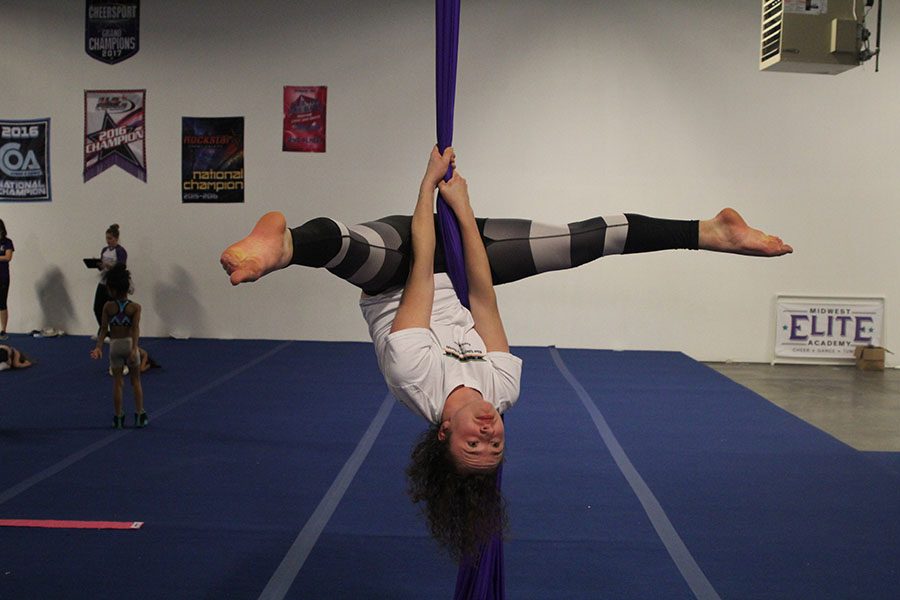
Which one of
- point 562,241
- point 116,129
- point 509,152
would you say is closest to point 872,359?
point 509,152

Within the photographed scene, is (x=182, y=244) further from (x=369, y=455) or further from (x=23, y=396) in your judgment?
(x=369, y=455)

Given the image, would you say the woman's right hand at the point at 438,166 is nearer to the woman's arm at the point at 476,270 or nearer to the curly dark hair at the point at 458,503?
the woman's arm at the point at 476,270

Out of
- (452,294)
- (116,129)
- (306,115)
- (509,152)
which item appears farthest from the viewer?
(116,129)

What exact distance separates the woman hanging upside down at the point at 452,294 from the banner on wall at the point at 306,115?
5.52 m

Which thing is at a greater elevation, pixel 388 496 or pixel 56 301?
pixel 56 301

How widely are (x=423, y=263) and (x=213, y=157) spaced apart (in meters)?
6.14

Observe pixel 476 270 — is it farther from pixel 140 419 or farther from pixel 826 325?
pixel 826 325

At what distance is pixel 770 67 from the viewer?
18.6ft

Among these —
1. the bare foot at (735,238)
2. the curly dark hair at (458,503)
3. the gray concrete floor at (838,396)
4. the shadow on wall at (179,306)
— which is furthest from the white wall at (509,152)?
the curly dark hair at (458,503)

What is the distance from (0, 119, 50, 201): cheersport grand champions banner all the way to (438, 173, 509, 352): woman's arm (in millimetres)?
6986

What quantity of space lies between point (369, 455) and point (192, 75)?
5155 millimetres

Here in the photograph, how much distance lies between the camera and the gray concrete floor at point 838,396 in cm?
512

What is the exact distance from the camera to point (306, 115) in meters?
7.93

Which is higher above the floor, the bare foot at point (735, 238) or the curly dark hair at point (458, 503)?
the bare foot at point (735, 238)
